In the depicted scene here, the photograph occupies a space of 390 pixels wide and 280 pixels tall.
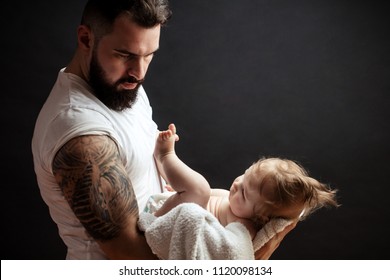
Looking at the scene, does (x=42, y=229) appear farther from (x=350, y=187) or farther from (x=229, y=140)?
(x=350, y=187)

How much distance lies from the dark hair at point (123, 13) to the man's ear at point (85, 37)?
0.02m

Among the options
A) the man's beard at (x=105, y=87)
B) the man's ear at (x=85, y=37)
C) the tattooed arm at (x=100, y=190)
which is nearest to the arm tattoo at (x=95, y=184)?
the tattooed arm at (x=100, y=190)

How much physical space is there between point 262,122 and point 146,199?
4.10ft

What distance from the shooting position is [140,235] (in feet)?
4.43

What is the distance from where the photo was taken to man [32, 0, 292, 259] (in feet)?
4.19

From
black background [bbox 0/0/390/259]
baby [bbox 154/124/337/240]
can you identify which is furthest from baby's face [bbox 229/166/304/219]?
black background [bbox 0/0/390/259]

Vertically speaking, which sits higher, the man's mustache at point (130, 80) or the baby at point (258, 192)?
the man's mustache at point (130, 80)

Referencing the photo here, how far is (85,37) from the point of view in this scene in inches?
Result: 58.7

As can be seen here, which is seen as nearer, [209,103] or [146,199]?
[146,199]

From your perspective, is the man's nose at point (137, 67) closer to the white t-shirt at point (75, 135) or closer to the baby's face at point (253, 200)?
the white t-shirt at point (75, 135)

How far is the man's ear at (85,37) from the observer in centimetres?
148

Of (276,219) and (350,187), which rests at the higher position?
(276,219)

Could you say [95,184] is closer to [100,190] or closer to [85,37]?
[100,190]
